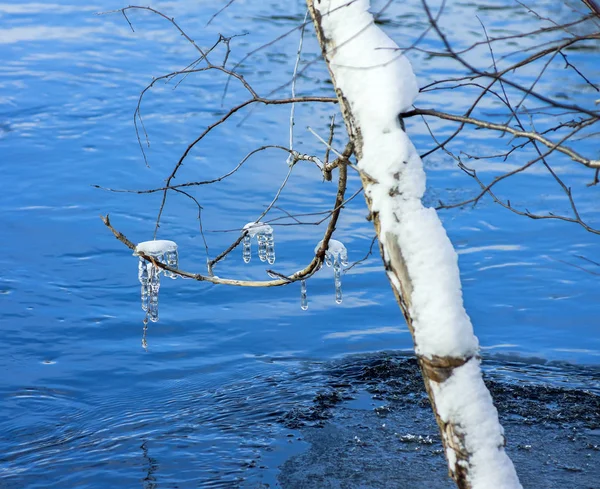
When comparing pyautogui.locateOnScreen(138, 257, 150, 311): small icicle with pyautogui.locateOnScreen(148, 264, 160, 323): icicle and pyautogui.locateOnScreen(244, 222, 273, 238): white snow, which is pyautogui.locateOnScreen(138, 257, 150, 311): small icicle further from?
pyautogui.locateOnScreen(244, 222, 273, 238): white snow

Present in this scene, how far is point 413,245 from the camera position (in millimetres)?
2496

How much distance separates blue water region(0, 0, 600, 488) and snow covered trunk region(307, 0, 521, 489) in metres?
1.99

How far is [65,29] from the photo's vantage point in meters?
14.8

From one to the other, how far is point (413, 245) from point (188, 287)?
4595mm

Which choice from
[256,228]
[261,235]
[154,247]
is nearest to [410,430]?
[261,235]

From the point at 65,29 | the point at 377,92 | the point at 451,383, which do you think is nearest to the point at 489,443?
the point at 451,383

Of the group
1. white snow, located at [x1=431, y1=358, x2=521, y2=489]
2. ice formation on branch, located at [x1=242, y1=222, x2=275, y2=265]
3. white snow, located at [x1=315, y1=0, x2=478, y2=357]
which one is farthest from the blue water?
white snow, located at [x1=315, y1=0, x2=478, y2=357]

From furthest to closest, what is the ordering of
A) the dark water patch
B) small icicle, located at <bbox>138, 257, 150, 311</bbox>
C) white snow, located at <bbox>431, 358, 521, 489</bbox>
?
1. the dark water patch
2. small icicle, located at <bbox>138, 257, 150, 311</bbox>
3. white snow, located at <bbox>431, 358, 521, 489</bbox>

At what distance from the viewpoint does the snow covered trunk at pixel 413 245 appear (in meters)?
2.46

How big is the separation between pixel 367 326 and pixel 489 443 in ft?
Answer: 12.2

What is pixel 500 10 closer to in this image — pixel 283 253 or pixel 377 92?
pixel 283 253

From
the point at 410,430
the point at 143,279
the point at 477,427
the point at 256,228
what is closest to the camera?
the point at 477,427

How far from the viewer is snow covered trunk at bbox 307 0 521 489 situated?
2.46 meters

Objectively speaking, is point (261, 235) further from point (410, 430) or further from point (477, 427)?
point (477, 427)
